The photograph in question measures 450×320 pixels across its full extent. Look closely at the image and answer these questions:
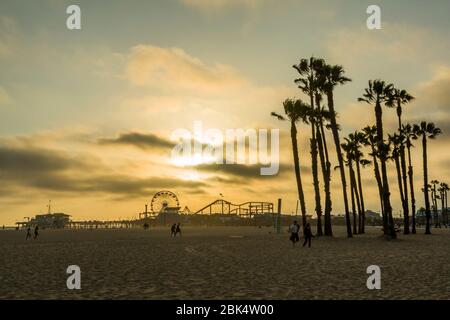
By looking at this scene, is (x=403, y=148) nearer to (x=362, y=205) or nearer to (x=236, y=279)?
(x=362, y=205)

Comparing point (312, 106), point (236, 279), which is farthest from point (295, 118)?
point (236, 279)
